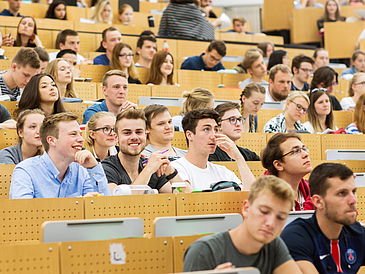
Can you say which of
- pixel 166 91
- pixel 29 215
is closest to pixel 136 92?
pixel 166 91

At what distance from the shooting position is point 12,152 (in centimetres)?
334

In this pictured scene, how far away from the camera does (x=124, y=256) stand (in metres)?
2.00

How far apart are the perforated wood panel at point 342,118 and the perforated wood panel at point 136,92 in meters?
2.23

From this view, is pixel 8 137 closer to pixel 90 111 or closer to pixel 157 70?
pixel 90 111

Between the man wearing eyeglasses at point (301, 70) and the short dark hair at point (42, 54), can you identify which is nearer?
the short dark hair at point (42, 54)

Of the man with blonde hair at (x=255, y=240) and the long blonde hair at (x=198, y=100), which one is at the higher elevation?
the long blonde hair at (x=198, y=100)

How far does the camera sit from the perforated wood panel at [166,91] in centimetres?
550

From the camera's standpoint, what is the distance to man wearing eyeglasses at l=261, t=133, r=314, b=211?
2.80 meters

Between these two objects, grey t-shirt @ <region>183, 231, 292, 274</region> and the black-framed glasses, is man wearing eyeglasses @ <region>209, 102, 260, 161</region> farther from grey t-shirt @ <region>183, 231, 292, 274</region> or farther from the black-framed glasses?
grey t-shirt @ <region>183, 231, 292, 274</region>

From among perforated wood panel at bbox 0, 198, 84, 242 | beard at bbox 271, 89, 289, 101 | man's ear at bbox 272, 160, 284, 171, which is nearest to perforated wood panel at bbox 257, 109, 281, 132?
beard at bbox 271, 89, 289, 101

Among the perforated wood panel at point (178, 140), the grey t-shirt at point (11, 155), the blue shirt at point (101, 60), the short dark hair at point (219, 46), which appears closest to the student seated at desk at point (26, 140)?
the grey t-shirt at point (11, 155)

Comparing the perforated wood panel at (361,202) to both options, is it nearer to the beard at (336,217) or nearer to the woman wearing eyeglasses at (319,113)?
the beard at (336,217)

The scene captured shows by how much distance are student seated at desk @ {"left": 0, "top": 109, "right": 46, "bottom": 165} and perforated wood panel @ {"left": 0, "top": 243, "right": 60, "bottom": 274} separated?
1518 mm

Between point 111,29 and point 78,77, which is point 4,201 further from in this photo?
Answer: point 111,29
